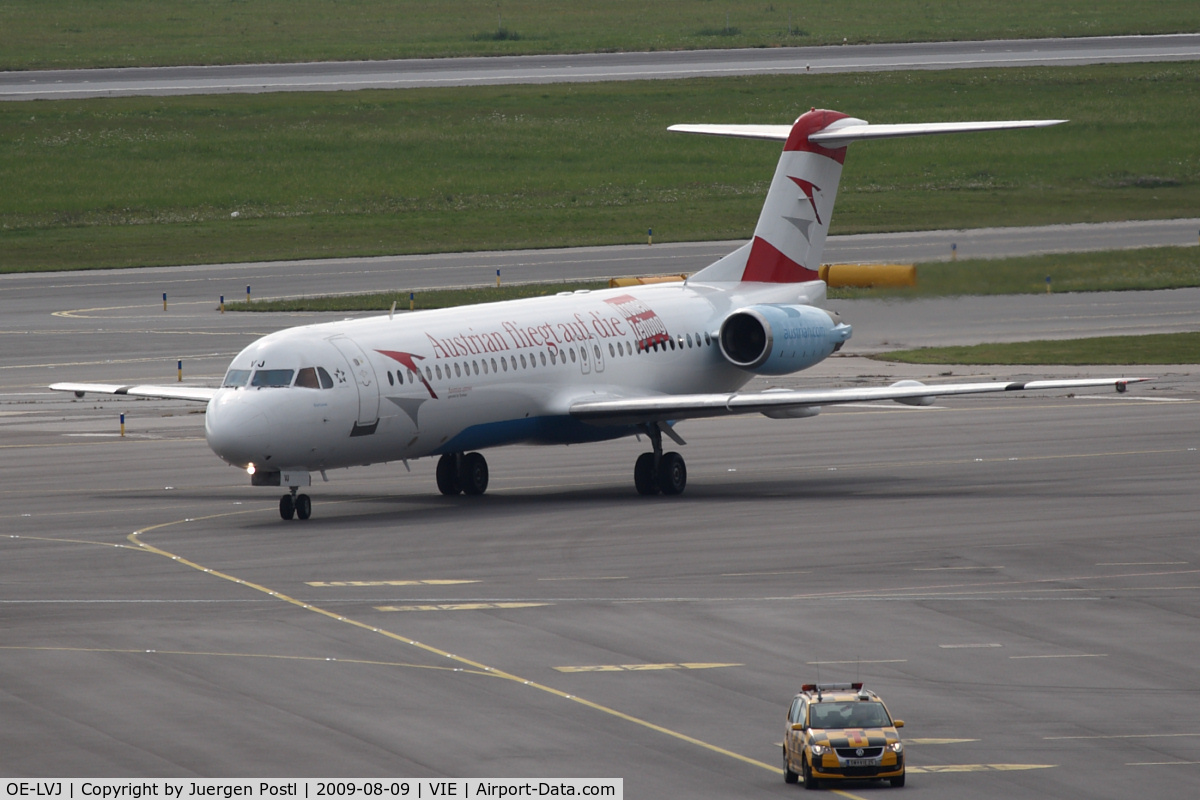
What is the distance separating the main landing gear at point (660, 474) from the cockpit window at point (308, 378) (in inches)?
290

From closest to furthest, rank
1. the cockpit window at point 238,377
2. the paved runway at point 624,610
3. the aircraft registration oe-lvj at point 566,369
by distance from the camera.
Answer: the paved runway at point 624,610
the aircraft registration oe-lvj at point 566,369
the cockpit window at point 238,377

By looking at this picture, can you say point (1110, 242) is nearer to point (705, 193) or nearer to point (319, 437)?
point (705, 193)

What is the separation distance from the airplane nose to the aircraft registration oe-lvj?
0.03 meters

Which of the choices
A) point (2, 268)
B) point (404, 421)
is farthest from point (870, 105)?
point (404, 421)

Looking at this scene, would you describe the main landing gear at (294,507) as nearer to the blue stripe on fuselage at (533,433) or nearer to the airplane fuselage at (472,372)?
the airplane fuselage at (472,372)

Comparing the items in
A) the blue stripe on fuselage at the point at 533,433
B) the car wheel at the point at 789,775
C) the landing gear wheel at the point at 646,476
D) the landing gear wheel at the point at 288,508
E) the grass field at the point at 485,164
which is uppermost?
the grass field at the point at 485,164

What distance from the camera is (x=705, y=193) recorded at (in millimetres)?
102688

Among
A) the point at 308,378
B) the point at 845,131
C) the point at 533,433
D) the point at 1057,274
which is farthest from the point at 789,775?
the point at 1057,274

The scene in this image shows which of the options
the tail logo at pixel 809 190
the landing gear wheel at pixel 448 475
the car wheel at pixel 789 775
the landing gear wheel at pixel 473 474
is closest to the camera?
the car wheel at pixel 789 775

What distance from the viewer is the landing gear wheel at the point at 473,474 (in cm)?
3891

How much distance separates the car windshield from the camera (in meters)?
18.3

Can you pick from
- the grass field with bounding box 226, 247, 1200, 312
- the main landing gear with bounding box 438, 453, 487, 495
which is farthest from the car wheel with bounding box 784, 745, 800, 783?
the grass field with bounding box 226, 247, 1200, 312
